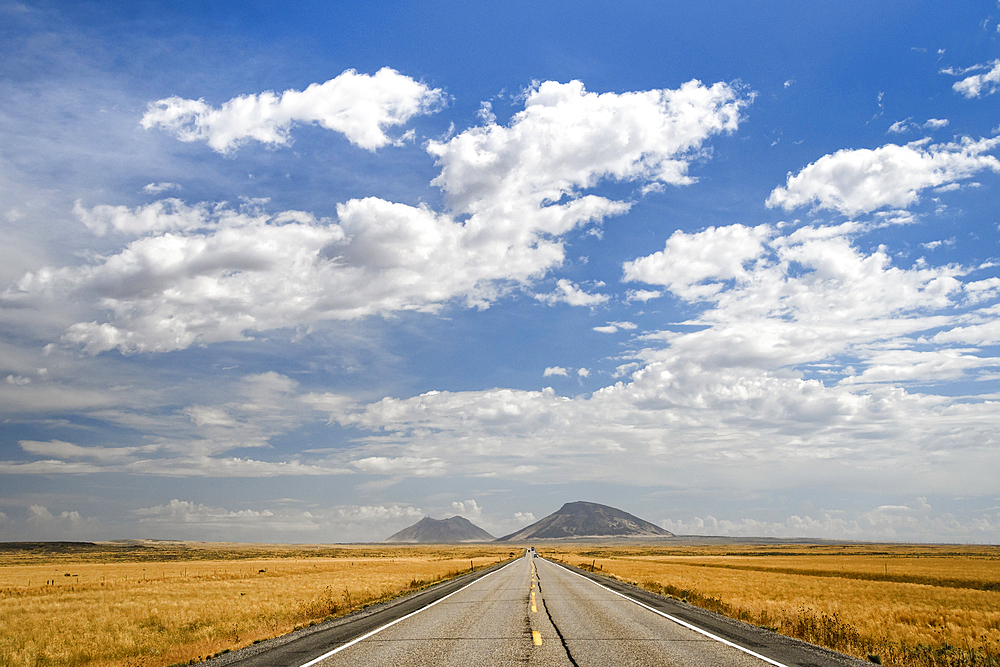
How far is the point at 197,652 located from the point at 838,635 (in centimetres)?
1554

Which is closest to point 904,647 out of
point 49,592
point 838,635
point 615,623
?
point 838,635

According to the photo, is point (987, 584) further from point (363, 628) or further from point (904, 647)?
point (363, 628)

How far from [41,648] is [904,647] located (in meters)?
23.9

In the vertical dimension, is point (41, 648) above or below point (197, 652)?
below

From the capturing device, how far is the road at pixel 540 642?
999cm

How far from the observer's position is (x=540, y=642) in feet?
38.3

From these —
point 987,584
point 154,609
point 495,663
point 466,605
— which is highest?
point 495,663

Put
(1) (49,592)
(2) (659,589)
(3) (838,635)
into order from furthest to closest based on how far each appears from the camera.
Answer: (1) (49,592) < (2) (659,589) < (3) (838,635)

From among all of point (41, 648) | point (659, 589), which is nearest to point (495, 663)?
point (41, 648)

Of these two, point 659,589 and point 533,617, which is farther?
point 659,589

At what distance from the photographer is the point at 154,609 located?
89.4ft

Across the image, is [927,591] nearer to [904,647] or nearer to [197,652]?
[904,647]

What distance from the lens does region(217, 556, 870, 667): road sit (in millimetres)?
9992

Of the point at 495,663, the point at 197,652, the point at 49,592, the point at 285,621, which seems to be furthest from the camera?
the point at 49,592
